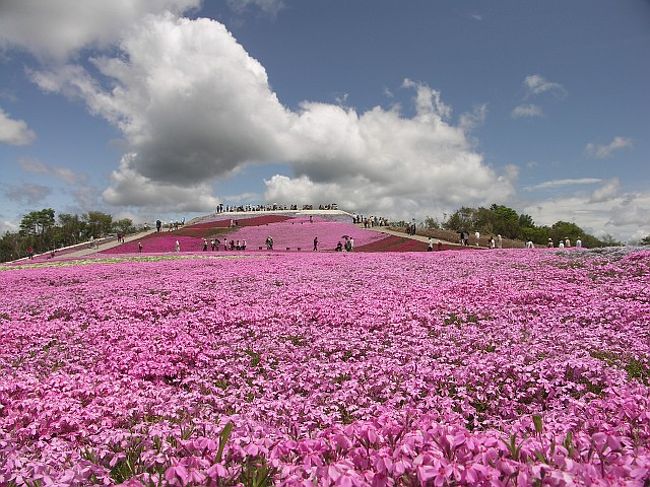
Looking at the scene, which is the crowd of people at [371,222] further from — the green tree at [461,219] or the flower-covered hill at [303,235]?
the green tree at [461,219]

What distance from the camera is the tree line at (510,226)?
116 metres

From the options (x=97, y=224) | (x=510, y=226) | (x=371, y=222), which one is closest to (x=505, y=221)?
(x=510, y=226)

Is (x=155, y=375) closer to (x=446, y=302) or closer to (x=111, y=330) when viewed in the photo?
(x=111, y=330)

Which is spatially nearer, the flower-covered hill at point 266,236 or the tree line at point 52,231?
the flower-covered hill at point 266,236

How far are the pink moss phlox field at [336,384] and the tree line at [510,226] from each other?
9837 centimetres

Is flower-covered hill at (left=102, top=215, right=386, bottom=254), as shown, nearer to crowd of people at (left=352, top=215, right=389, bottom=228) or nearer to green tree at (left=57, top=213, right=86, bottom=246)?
crowd of people at (left=352, top=215, right=389, bottom=228)

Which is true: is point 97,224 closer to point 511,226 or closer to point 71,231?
point 71,231

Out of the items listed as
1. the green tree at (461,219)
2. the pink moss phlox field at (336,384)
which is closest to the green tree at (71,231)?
the green tree at (461,219)

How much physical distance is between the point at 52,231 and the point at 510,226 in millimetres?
127066

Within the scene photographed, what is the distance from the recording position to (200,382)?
7461mm

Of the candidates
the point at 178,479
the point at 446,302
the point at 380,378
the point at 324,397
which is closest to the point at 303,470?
the point at 178,479

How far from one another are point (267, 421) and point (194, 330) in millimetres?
5611

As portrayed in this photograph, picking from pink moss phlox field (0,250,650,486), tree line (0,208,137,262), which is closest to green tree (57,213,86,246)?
tree line (0,208,137,262)

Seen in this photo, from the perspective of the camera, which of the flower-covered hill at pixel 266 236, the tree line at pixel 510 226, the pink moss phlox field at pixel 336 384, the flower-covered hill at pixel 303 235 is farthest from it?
the tree line at pixel 510 226
